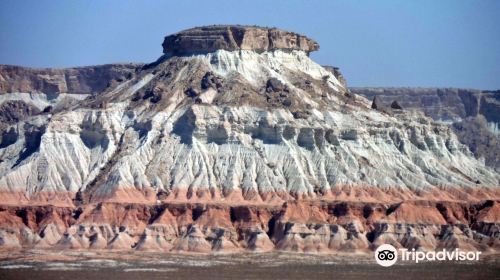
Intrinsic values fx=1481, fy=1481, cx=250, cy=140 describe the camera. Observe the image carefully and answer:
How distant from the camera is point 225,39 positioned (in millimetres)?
175250

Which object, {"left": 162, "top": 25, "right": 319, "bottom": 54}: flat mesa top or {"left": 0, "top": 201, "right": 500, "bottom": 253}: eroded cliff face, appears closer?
{"left": 0, "top": 201, "right": 500, "bottom": 253}: eroded cliff face

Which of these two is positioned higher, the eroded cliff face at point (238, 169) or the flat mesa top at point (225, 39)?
the flat mesa top at point (225, 39)

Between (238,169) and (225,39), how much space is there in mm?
23135

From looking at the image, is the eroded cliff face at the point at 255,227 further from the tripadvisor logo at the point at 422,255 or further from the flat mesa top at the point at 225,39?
the flat mesa top at the point at 225,39

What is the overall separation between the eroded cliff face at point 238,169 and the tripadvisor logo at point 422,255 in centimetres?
292

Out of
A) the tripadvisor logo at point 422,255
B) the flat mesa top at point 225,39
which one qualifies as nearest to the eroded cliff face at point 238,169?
the flat mesa top at point 225,39

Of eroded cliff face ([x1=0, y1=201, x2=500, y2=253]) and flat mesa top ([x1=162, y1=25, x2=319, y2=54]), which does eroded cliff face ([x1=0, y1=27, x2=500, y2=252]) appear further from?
flat mesa top ([x1=162, y1=25, x2=319, y2=54])

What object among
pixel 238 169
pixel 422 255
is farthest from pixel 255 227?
pixel 422 255

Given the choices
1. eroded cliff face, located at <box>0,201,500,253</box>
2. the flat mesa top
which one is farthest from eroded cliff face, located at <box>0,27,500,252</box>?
the flat mesa top

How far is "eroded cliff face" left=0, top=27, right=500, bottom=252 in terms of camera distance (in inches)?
5748

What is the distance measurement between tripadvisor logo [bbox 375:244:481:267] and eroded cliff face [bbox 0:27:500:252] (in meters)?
2.92

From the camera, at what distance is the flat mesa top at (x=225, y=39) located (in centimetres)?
17538

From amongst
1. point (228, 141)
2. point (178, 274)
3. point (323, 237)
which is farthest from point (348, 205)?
point (178, 274)

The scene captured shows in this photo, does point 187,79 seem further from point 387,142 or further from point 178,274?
point 178,274
